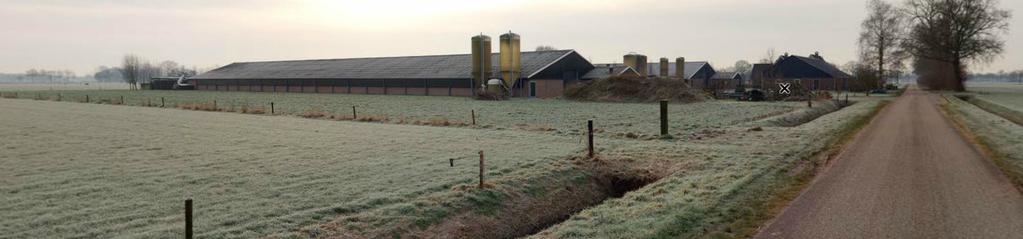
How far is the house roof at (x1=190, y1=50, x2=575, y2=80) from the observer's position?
220 feet

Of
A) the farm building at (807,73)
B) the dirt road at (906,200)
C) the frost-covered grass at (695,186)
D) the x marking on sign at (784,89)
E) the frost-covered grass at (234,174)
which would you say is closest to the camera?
the dirt road at (906,200)

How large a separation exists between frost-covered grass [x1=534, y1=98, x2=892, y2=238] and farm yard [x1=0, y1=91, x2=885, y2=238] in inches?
1.7

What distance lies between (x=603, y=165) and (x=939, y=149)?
925 centimetres

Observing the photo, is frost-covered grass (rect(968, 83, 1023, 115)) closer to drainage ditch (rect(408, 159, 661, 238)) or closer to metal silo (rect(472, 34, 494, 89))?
drainage ditch (rect(408, 159, 661, 238))

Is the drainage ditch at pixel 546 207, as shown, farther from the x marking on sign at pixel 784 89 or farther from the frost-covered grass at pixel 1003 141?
the x marking on sign at pixel 784 89

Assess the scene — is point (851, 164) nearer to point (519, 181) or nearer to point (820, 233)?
point (820, 233)

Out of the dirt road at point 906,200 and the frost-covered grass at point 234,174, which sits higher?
the frost-covered grass at point 234,174

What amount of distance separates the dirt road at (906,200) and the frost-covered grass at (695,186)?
835 mm

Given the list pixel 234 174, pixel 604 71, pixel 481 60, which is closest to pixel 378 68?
pixel 481 60

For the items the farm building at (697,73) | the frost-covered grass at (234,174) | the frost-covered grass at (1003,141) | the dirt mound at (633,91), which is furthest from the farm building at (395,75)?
the frost-covered grass at (234,174)

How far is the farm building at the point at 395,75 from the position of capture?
6388cm

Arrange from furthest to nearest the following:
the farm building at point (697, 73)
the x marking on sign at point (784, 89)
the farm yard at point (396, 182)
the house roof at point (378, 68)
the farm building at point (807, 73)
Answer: the farm building at point (697, 73) < the farm building at point (807, 73) < the house roof at point (378, 68) < the x marking on sign at point (784, 89) < the farm yard at point (396, 182)

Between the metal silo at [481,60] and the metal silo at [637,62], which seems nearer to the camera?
the metal silo at [481,60]

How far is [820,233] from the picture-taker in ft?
26.0
